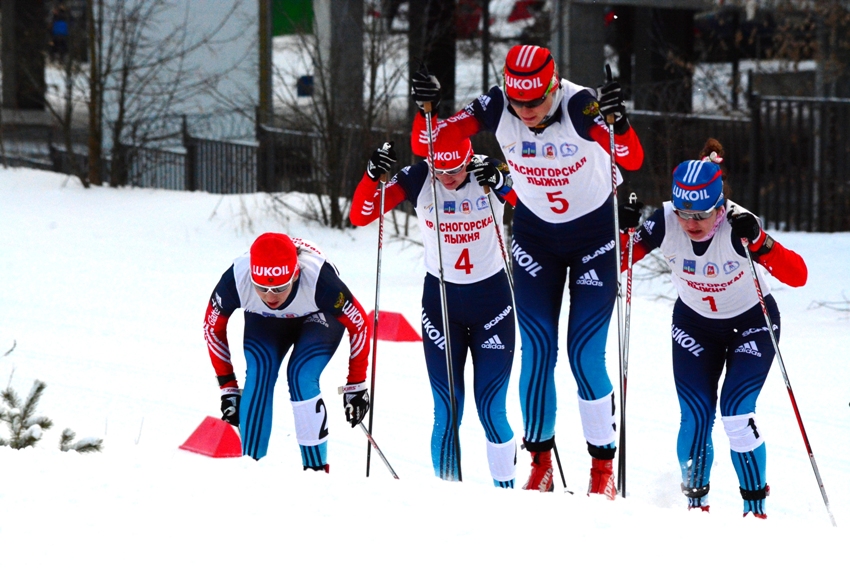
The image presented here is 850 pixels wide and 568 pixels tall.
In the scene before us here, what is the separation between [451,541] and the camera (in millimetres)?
3162

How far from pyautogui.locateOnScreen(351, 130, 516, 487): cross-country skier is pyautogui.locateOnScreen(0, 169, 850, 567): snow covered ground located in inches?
21.7

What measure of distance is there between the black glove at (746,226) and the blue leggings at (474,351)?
4.39 ft

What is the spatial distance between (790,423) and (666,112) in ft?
22.6

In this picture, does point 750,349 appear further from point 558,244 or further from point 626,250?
point 558,244

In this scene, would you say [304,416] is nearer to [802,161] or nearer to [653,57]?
[802,161]

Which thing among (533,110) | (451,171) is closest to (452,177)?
(451,171)

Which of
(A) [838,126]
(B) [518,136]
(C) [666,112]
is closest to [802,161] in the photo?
(A) [838,126]

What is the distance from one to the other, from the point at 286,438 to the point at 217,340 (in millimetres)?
1491

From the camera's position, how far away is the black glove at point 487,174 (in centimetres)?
557

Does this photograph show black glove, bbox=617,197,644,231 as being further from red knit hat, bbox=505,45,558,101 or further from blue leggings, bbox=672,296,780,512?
red knit hat, bbox=505,45,558,101

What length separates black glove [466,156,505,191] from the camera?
5.57 meters

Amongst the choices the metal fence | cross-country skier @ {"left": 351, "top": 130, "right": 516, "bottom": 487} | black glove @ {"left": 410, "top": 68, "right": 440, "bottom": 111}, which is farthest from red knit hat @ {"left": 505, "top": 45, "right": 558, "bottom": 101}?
the metal fence

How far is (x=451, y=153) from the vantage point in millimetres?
5496

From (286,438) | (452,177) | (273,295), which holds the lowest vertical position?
(286,438)
